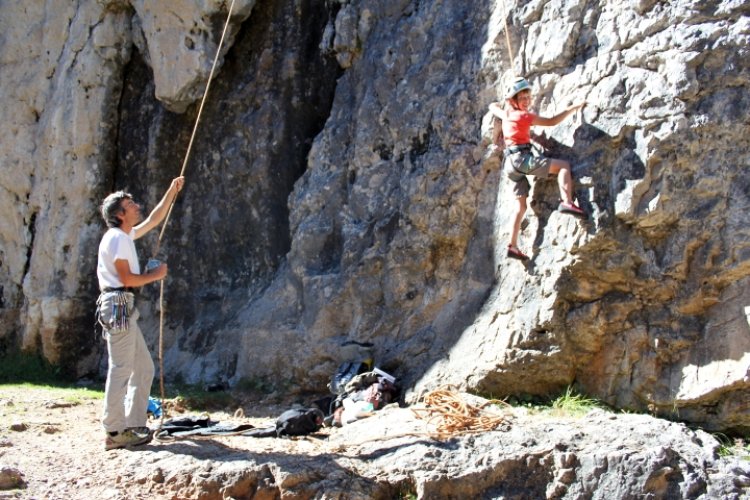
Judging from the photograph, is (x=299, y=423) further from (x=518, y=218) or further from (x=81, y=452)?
(x=518, y=218)

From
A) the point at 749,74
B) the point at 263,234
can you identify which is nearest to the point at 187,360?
the point at 263,234

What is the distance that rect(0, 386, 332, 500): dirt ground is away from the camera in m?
5.24

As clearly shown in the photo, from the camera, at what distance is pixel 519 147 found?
6.54m

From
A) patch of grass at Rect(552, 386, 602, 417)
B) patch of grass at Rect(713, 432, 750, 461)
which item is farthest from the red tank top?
patch of grass at Rect(713, 432, 750, 461)

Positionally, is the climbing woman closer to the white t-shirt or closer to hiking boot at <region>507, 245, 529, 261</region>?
hiking boot at <region>507, 245, 529, 261</region>

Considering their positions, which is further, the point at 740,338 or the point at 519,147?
the point at 519,147

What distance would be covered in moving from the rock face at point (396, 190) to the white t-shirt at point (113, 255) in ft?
8.25

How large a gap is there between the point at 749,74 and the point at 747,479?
8.48 ft

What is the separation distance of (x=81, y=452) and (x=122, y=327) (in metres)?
0.92

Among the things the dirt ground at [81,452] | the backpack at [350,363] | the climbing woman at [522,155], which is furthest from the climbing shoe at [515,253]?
the dirt ground at [81,452]

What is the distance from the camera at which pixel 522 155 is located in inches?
257

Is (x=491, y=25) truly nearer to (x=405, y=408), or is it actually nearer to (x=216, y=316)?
(x=405, y=408)

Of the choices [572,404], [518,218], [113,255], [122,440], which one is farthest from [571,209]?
[122,440]

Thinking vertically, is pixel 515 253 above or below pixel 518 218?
below
